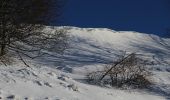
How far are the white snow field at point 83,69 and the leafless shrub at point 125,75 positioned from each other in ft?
1.61

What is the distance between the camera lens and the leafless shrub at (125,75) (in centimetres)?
1876

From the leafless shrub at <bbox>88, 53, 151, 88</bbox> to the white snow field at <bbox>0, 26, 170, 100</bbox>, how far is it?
489 millimetres

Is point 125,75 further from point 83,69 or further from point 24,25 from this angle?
point 24,25

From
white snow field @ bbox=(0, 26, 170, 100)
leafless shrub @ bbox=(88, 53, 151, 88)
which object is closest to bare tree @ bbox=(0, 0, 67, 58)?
white snow field @ bbox=(0, 26, 170, 100)

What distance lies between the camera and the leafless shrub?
18761 mm

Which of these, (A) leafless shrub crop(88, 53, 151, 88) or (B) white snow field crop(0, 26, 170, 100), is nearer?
(B) white snow field crop(0, 26, 170, 100)

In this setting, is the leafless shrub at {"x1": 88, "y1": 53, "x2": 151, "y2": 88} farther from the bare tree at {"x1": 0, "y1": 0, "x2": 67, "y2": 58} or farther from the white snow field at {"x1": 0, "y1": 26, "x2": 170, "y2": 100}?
the bare tree at {"x1": 0, "y1": 0, "x2": 67, "y2": 58}

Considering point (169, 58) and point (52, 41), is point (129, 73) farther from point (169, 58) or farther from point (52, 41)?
point (169, 58)

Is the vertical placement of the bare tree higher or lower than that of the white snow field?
higher

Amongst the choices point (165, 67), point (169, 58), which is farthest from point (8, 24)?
point (169, 58)

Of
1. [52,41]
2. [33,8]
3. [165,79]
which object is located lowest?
[165,79]

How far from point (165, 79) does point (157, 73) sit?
1.03 meters

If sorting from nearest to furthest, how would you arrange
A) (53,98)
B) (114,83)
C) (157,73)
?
(53,98), (114,83), (157,73)

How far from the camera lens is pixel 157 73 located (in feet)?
76.8
